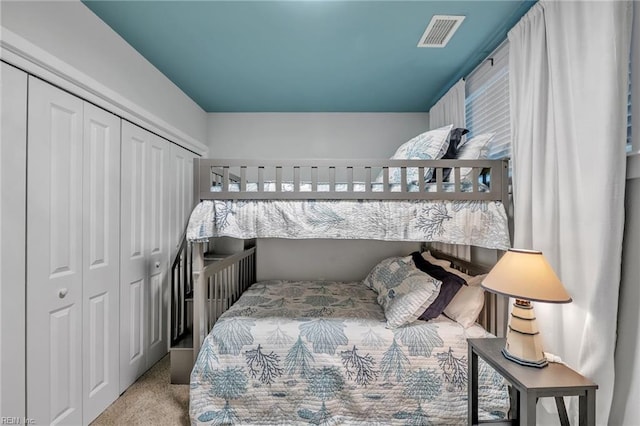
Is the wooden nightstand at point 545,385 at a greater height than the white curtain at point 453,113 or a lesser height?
lesser

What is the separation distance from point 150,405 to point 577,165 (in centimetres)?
279

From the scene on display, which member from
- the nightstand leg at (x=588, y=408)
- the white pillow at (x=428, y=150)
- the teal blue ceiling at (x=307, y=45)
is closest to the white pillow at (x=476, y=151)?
the white pillow at (x=428, y=150)

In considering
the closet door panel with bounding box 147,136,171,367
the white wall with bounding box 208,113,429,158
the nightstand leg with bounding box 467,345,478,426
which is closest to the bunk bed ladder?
the closet door panel with bounding box 147,136,171,367

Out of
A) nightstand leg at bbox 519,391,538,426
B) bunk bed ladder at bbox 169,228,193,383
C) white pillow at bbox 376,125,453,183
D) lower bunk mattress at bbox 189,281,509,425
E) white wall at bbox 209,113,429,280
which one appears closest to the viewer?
nightstand leg at bbox 519,391,538,426

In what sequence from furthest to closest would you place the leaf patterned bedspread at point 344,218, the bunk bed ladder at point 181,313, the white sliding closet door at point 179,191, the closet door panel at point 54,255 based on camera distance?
1. the white sliding closet door at point 179,191
2. the bunk bed ladder at point 181,313
3. the leaf patterned bedspread at point 344,218
4. the closet door panel at point 54,255

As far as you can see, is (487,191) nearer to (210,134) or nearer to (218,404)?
(218,404)

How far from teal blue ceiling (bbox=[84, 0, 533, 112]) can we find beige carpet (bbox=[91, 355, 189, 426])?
2.47 metres

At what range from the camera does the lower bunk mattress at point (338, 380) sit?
1.62 meters

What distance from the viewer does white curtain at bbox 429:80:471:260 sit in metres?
2.39

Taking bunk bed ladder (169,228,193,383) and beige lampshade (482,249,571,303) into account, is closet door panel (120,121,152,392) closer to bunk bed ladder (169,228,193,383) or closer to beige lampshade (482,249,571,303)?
bunk bed ladder (169,228,193,383)

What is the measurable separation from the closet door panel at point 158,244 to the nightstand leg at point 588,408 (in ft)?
8.88

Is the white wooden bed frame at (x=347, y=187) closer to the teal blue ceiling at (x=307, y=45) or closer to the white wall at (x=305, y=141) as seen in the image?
the teal blue ceiling at (x=307, y=45)

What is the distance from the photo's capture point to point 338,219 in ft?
5.81

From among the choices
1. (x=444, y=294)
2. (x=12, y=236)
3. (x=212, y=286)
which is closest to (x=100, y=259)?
(x=12, y=236)
